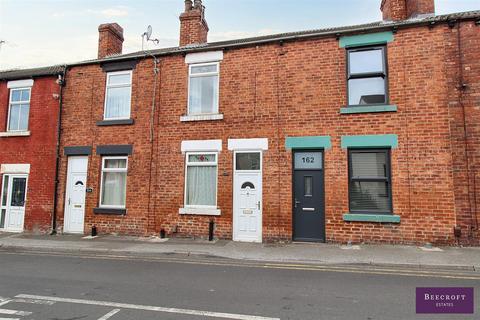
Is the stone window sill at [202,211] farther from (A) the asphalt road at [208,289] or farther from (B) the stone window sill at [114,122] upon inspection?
(B) the stone window sill at [114,122]

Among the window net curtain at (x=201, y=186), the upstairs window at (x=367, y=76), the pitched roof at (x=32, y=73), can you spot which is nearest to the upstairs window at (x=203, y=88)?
the window net curtain at (x=201, y=186)

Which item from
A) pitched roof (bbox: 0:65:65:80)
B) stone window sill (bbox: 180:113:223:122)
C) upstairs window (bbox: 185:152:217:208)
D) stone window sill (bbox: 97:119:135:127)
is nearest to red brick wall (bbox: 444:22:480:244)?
stone window sill (bbox: 180:113:223:122)

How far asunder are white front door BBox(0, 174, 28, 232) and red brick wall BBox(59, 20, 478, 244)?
6.56 ft

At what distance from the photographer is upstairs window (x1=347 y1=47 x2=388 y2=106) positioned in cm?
963

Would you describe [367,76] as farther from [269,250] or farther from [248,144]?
[269,250]

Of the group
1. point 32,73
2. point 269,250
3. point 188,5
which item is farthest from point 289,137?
point 32,73

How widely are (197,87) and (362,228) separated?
7.23m

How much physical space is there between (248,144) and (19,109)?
32.9ft

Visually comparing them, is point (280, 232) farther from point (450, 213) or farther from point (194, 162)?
point (450, 213)

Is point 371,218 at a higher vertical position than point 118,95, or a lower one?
lower

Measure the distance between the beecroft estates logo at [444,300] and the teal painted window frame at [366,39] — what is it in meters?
7.17

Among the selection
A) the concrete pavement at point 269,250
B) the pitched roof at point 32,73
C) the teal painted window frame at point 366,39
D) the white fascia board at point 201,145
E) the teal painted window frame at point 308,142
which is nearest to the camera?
the concrete pavement at point 269,250

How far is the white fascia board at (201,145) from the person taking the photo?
34.8 feet

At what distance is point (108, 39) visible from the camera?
45.2 ft
